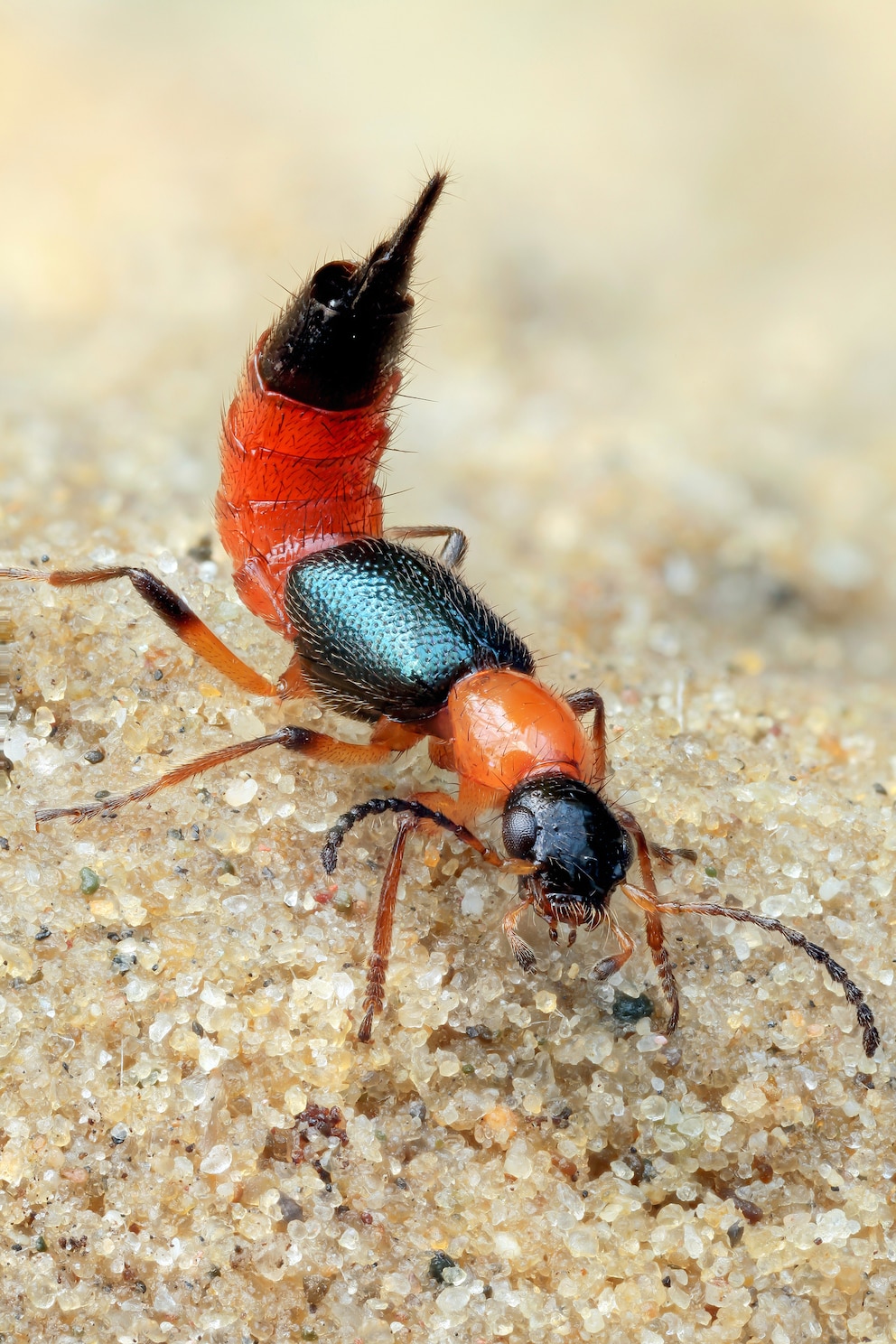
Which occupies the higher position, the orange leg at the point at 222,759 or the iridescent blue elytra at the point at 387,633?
the iridescent blue elytra at the point at 387,633

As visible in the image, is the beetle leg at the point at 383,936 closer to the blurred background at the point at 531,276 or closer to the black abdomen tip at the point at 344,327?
the black abdomen tip at the point at 344,327

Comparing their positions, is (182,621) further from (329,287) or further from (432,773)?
(329,287)

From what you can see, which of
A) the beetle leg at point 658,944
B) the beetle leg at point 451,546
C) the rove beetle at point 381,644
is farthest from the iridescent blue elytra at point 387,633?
the beetle leg at point 658,944

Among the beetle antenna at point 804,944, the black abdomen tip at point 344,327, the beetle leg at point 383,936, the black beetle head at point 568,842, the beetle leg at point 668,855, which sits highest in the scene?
the black abdomen tip at point 344,327

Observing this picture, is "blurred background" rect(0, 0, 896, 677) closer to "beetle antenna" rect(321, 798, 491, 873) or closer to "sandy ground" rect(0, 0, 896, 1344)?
"sandy ground" rect(0, 0, 896, 1344)

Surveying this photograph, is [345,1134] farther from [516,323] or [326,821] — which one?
[516,323]

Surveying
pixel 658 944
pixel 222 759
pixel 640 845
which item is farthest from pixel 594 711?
pixel 222 759
